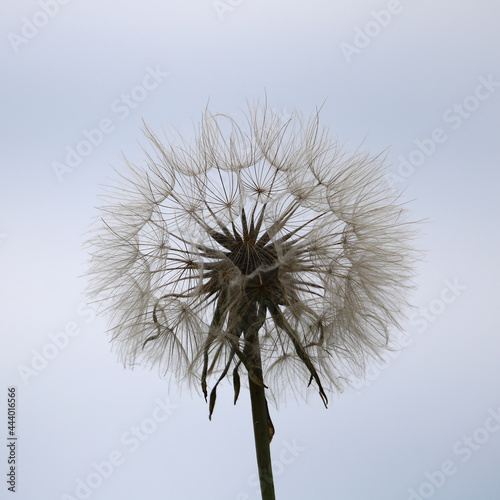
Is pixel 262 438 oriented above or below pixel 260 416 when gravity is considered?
below

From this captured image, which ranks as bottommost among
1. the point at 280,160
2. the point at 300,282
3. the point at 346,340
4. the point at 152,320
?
the point at 346,340

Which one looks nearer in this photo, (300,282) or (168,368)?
(300,282)

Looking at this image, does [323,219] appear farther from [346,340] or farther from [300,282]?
[346,340]

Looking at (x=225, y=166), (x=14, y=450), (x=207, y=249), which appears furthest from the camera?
(x=14, y=450)

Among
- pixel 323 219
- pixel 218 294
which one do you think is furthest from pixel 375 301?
pixel 218 294

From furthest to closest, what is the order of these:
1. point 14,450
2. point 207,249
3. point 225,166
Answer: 1. point 14,450
2. point 225,166
3. point 207,249

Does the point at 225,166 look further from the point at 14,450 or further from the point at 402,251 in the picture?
the point at 14,450

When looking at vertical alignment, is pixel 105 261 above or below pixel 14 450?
above
